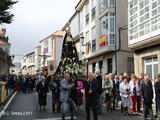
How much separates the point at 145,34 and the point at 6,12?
399 inches

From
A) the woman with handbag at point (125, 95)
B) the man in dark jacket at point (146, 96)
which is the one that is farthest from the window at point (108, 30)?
the man in dark jacket at point (146, 96)

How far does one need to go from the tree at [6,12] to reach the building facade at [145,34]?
9.14 meters

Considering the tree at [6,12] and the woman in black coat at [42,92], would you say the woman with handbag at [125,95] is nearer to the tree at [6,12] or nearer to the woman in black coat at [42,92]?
the woman in black coat at [42,92]

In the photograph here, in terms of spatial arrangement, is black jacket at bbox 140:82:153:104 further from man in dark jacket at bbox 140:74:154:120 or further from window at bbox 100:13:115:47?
window at bbox 100:13:115:47

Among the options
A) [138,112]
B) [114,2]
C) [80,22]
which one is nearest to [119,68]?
[114,2]

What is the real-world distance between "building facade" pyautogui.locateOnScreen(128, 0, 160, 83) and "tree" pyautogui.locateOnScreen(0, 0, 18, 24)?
914 centimetres

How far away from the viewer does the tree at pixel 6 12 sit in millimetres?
14875

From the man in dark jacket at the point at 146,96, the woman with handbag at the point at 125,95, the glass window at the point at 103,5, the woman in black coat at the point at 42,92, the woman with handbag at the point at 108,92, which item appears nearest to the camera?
the man in dark jacket at the point at 146,96

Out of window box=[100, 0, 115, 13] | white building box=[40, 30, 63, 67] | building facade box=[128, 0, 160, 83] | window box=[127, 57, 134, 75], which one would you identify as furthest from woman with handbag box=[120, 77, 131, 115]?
white building box=[40, 30, 63, 67]

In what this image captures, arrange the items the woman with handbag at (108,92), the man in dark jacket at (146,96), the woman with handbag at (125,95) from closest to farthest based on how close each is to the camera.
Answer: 1. the man in dark jacket at (146,96)
2. the woman with handbag at (125,95)
3. the woman with handbag at (108,92)

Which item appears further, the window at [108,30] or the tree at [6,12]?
the window at [108,30]

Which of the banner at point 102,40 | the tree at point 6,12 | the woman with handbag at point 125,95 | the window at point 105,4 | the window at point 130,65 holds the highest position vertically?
the window at point 105,4

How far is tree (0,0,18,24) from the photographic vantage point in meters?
14.9

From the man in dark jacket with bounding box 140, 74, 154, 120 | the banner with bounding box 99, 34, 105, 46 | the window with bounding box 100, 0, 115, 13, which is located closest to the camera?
the man in dark jacket with bounding box 140, 74, 154, 120
